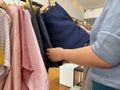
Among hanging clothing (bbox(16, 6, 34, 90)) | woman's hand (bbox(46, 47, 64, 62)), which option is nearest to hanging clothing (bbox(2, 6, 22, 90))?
hanging clothing (bbox(16, 6, 34, 90))

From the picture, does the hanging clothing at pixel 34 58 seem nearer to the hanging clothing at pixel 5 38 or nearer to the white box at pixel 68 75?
the hanging clothing at pixel 5 38

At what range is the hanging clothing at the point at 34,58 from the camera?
60 cm

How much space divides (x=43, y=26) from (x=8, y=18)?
0.53 feet

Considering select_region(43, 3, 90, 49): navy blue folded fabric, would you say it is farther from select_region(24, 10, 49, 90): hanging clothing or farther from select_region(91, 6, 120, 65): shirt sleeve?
select_region(91, 6, 120, 65): shirt sleeve

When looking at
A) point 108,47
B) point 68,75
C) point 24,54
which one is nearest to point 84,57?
point 108,47

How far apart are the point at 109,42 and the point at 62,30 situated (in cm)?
29

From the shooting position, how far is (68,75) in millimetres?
2596

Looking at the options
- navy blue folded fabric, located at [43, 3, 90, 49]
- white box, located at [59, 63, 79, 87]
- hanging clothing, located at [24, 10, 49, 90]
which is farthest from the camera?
white box, located at [59, 63, 79, 87]

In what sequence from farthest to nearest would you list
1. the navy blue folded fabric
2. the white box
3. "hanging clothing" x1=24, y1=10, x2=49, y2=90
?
the white box < the navy blue folded fabric < "hanging clothing" x1=24, y1=10, x2=49, y2=90

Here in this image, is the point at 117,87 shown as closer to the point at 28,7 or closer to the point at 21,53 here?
the point at 21,53

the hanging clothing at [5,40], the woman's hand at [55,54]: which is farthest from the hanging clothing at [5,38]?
the woman's hand at [55,54]

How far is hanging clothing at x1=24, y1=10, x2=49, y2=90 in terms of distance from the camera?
0.60 metres

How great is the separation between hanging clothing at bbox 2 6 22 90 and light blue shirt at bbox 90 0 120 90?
25 cm

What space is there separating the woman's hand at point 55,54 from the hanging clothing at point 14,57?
149mm
